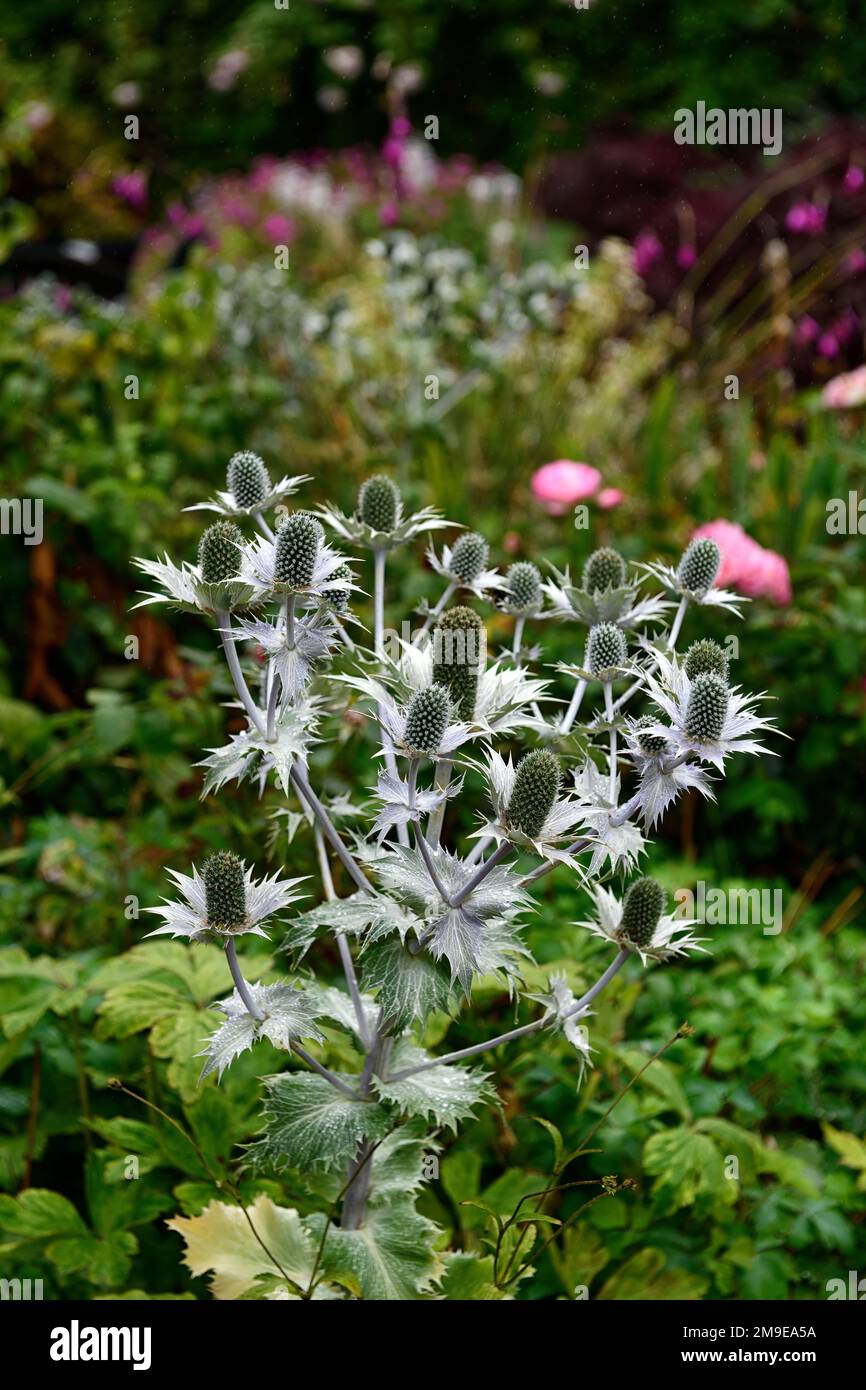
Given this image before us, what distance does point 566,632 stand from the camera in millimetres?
3375

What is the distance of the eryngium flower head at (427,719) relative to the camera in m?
1.35

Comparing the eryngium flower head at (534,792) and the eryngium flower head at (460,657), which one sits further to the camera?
the eryngium flower head at (460,657)

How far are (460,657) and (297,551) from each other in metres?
0.23

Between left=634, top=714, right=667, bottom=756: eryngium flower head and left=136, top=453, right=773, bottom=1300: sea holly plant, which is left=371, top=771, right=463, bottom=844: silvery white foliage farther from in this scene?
left=634, top=714, right=667, bottom=756: eryngium flower head

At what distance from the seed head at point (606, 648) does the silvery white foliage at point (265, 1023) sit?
1.79 ft

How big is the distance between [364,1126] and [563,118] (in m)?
11.4

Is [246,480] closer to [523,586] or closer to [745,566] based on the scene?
[523,586]

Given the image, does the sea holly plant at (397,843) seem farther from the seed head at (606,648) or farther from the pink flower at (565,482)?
the pink flower at (565,482)

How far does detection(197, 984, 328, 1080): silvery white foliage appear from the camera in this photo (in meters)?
1.40

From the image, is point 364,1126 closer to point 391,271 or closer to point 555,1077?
point 555,1077

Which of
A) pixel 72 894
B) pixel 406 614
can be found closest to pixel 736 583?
pixel 406 614

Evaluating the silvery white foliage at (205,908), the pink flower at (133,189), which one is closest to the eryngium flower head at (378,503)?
the silvery white foliage at (205,908)

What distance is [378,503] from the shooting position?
1.66 metres

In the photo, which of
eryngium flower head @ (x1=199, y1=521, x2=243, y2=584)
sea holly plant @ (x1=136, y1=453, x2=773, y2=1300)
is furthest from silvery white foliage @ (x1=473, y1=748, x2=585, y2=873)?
eryngium flower head @ (x1=199, y1=521, x2=243, y2=584)
